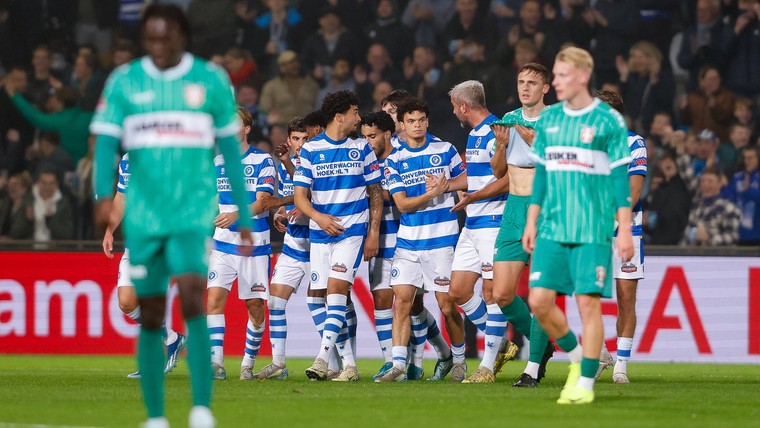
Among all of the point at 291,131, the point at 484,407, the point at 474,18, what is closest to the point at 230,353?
the point at 291,131

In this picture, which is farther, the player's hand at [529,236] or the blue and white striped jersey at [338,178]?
the blue and white striped jersey at [338,178]

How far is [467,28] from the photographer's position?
1803 cm

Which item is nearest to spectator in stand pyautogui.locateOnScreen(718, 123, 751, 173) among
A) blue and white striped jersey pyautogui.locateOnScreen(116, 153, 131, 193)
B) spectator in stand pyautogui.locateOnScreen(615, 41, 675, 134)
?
spectator in stand pyautogui.locateOnScreen(615, 41, 675, 134)

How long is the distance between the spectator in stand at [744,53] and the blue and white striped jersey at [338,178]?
807cm

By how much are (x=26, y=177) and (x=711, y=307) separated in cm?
923

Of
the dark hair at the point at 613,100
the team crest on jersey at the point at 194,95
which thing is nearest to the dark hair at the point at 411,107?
the dark hair at the point at 613,100

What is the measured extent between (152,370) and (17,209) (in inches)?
433

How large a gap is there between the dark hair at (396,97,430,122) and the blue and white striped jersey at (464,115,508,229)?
0.51 m

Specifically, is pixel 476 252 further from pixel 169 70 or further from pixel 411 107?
pixel 169 70

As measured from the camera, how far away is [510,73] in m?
17.5

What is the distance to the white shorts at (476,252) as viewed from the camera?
1095 cm

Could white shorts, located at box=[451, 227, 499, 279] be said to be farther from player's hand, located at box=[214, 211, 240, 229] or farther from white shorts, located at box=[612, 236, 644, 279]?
player's hand, located at box=[214, 211, 240, 229]

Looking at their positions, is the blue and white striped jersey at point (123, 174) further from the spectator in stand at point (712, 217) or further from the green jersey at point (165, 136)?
the spectator in stand at point (712, 217)

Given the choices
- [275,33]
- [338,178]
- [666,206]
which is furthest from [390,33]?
[338,178]
